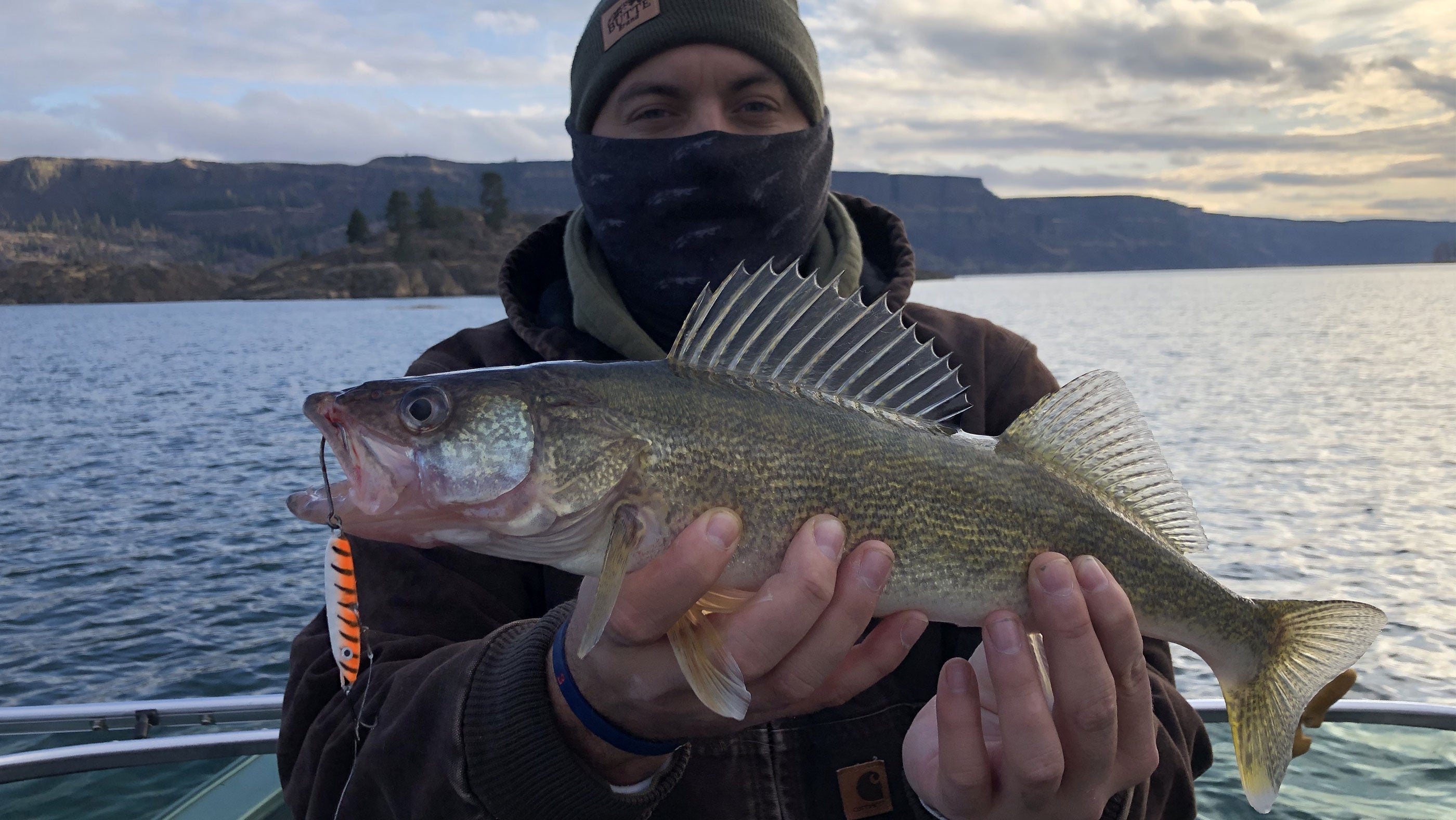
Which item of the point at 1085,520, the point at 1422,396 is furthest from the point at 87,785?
the point at 1422,396

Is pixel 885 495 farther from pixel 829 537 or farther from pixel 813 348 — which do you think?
pixel 813 348

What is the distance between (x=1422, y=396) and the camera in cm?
3459

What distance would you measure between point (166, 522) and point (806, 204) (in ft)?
61.0

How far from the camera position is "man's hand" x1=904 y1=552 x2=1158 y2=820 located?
259 centimetres

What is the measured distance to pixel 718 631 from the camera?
2432mm

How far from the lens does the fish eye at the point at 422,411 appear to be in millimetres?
2557

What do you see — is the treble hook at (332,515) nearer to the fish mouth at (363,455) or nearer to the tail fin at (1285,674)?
the fish mouth at (363,455)

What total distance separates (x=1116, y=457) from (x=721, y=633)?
1600mm

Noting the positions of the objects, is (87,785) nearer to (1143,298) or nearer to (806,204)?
(806,204)

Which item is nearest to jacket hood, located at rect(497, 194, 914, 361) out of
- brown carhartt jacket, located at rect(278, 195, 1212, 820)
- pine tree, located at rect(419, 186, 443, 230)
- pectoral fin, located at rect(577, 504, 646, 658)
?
brown carhartt jacket, located at rect(278, 195, 1212, 820)

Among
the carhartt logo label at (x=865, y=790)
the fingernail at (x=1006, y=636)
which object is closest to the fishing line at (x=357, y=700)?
the carhartt logo label at (x=865, y=790)

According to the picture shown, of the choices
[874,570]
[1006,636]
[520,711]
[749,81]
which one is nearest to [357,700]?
[520,711]

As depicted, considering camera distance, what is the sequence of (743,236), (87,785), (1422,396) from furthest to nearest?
(1422,396), (87,785), (743,236)

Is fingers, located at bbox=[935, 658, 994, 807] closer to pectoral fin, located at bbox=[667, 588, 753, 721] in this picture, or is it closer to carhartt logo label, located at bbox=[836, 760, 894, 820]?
carhartt logo label, located at bbox=[836, 760, 894, 820]
